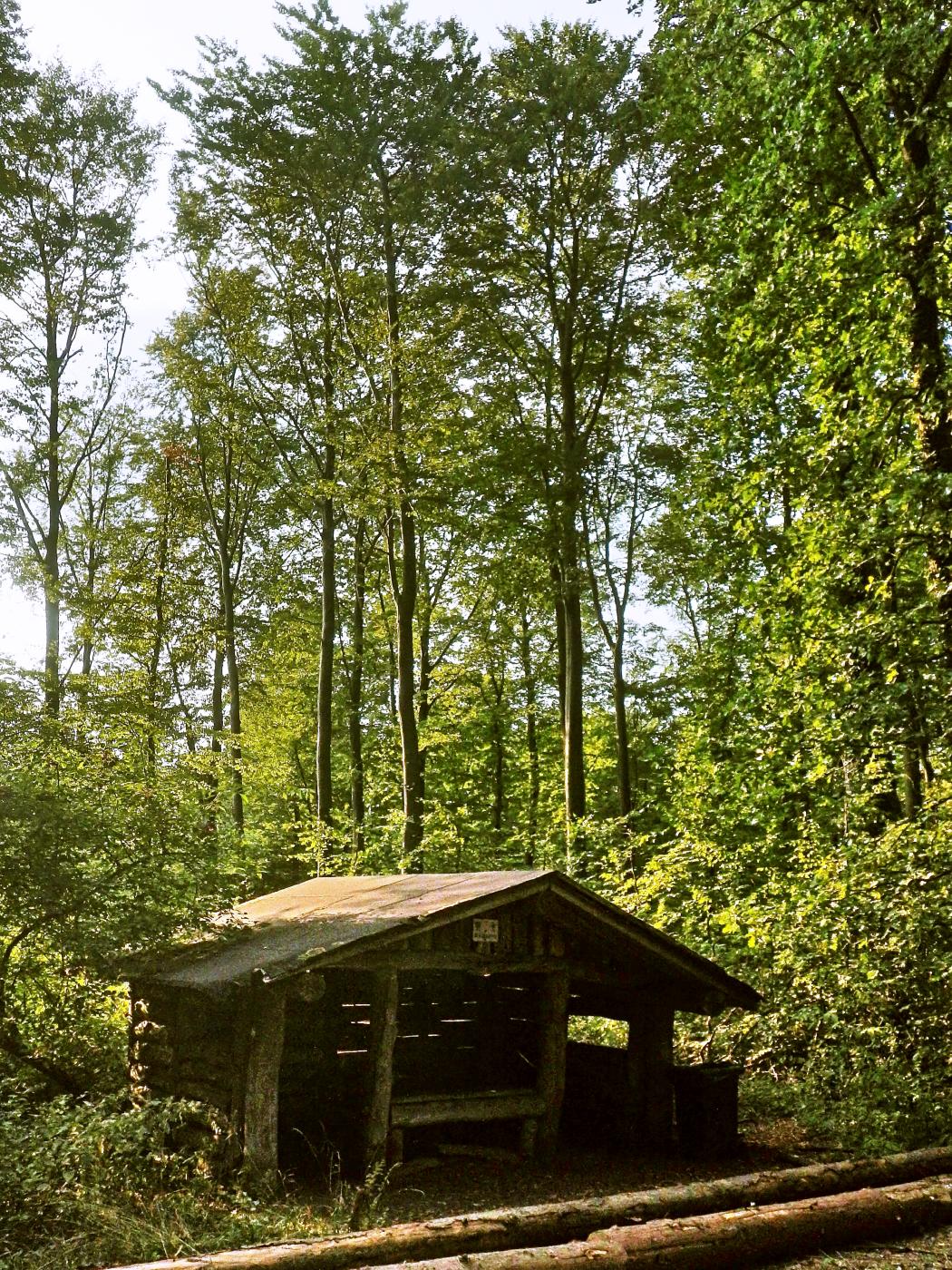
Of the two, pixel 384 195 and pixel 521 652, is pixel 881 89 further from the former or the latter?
pixel 521 652

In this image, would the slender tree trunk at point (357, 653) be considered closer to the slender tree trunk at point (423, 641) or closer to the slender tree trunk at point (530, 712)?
the slender tree trunk at point (423, 641)

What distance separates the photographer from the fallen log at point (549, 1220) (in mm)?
6082

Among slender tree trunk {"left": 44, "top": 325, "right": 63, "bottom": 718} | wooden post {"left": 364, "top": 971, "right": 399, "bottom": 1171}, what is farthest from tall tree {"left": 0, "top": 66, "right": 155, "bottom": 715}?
wooden post {"left": 364, "top": 971, "right": 399, "bottom": 1171}

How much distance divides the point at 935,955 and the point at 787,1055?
4038 mm

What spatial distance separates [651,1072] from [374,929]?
4302 mm

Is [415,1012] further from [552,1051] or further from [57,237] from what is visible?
[57,237]

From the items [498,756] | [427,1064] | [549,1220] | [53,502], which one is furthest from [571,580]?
[498,756]

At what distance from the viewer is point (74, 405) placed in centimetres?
2317

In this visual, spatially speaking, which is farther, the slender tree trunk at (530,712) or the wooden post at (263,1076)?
the slender tree trunk at (530,712)

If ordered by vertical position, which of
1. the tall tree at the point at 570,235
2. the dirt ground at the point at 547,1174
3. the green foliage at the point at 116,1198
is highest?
the tall tree at the point at 570,235

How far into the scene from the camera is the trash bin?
11.0 m

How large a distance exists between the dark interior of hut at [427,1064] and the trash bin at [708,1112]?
942 millimetres

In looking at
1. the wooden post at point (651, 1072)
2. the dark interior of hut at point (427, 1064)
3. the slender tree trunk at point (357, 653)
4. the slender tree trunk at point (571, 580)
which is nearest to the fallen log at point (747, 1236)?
the wooden post at point (651, 1072)

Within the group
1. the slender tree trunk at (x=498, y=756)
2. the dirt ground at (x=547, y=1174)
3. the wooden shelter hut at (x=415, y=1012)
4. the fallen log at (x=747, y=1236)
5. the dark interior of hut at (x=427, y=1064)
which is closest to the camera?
the fallen log at (x=747, y=1236)
